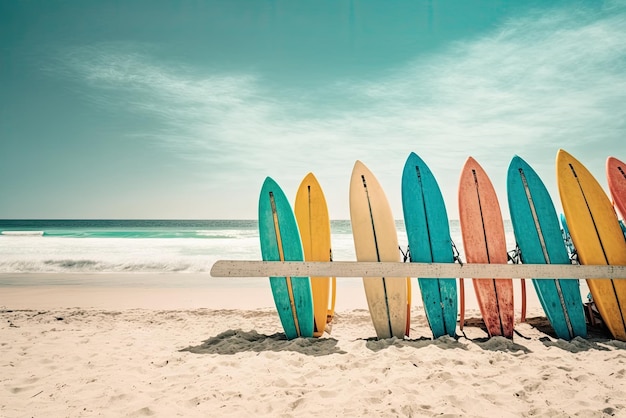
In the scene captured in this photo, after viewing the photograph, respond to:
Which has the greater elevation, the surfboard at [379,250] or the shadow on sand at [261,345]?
the surfboard at [379,250]

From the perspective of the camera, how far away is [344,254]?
47.8ft

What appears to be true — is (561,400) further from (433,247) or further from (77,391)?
(77,391)

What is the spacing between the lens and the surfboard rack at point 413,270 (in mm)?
3312

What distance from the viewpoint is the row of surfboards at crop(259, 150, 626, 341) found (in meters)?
3.50

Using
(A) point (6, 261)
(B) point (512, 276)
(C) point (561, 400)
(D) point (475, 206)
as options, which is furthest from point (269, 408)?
(A) point (6, 261)

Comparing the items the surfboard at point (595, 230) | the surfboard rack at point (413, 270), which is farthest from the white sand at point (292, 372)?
the surfboard rack at point (413, 270)

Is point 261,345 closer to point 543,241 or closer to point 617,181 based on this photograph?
point 543,241

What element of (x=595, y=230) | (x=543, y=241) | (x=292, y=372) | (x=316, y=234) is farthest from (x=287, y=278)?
(x=595, y=230)

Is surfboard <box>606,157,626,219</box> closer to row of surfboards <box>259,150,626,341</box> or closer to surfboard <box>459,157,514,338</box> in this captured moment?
row of surfboards <box>259,150,626,341</box>

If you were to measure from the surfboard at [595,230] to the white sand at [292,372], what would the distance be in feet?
1.08

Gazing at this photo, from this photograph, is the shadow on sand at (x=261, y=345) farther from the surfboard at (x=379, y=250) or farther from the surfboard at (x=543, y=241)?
the surfboard at (x=543, y=241)

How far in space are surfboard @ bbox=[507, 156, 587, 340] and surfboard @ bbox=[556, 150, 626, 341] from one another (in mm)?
150

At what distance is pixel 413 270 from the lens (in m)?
3.34

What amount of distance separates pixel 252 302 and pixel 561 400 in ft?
14.5
